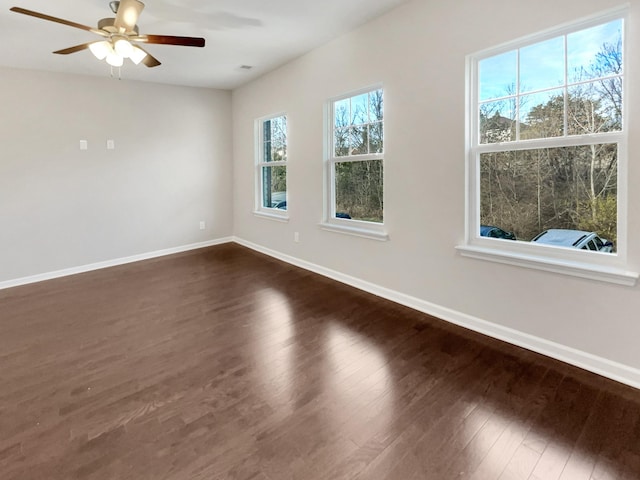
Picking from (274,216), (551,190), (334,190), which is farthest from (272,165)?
(551,190)

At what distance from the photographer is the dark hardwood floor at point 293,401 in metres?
1.58

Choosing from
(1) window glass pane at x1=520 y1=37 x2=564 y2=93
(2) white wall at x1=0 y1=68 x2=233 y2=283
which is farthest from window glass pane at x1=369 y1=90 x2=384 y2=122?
(2) white wall at x1=0 y1=68 x2=233 y2=283

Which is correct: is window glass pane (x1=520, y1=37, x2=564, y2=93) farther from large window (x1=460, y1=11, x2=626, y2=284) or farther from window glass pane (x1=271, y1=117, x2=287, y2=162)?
window glass pane (x1=271, y1=117, x2=287, y2=162)

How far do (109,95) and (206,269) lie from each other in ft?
9.05

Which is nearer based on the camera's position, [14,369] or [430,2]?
[14,369]

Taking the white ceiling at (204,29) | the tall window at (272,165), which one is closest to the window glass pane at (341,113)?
the white ceiling at (204,29)

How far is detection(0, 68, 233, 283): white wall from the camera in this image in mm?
4348

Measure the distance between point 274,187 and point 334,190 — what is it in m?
1.52

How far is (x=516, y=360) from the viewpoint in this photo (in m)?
2.39

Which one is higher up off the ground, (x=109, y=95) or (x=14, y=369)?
(x=109, y=95)

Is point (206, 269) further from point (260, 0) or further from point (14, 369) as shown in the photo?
point (260, 0)

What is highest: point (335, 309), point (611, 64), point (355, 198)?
point (611, 64)

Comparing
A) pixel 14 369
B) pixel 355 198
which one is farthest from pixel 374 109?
pixel 14 369

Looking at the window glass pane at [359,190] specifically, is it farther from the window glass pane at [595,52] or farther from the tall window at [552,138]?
the window glass pane at [595,52]
